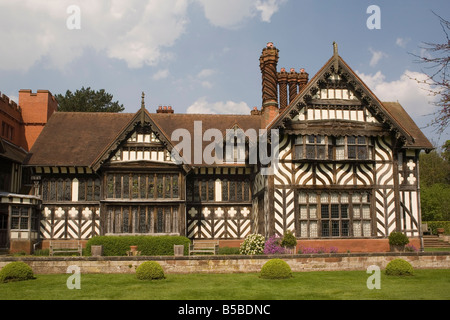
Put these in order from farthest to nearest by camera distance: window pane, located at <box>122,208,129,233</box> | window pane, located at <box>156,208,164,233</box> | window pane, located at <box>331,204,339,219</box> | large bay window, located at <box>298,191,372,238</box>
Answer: window pane, located at <box>156,208,164,233</box>, window pane, located at <box>122,208,129,233</box>, window pane, located at <box>331,204,339,219</box>, large bay window, located at <box>298,191,372,238</box>

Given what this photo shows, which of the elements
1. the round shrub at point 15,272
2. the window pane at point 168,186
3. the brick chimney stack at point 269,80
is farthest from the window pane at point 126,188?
the round shrub at point 15,272

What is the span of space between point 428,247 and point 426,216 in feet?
46.0

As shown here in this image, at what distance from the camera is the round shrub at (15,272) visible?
1701 centimetres

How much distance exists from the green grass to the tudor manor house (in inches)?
242

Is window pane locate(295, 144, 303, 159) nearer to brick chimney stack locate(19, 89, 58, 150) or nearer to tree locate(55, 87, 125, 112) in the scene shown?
brick chimney stack locate(19, 89, 58, 150)

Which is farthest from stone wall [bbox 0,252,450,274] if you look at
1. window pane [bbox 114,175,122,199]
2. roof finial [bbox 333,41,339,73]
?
roof finial [bbox 333,41,339,73]

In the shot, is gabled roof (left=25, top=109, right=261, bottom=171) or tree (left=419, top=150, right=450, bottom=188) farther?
tree (left=419, top=150, right=450, bottom=188)

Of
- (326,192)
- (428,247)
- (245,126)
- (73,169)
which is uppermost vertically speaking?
(245,126)

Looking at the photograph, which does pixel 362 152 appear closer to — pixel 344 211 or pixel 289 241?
pixel 344 211

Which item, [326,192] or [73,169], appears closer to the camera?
[326,192]

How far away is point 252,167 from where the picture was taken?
28766 millimetres

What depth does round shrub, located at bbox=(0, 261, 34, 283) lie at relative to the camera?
55.8 feet
